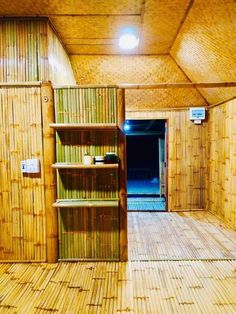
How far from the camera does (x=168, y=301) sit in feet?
7.63

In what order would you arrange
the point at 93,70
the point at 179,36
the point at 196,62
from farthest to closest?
the point at 93,70
the point at 196,62
the point at 179,36

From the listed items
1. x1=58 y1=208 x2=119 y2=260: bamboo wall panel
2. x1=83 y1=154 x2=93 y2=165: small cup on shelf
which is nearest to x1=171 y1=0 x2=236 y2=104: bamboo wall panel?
x1=83 y1=154 x2=93 y2=165: small cup on shelf

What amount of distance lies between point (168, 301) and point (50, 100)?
2355mm

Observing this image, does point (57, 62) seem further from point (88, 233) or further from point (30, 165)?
point (88, 233)

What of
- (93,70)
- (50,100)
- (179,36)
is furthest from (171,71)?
(50,100)

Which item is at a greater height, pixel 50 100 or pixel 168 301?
pixel 50 100

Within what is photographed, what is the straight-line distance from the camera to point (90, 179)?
308cm

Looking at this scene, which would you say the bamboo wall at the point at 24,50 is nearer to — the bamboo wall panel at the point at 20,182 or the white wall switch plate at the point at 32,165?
the bamboo wall panel at the point at 20,182

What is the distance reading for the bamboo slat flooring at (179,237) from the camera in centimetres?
329

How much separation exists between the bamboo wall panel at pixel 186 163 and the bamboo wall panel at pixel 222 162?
0.15 m

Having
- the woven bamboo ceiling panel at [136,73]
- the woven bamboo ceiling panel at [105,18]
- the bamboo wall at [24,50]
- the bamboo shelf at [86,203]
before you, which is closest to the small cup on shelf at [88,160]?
the bamboo shelf at [86,203]

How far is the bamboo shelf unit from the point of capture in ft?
9.89

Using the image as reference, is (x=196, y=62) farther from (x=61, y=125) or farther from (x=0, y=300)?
(x=0, y=300)

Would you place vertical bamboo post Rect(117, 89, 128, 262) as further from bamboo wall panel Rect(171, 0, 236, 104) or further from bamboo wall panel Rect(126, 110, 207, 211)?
bamboo wall panel Rect(126, 110, 207, 211)
